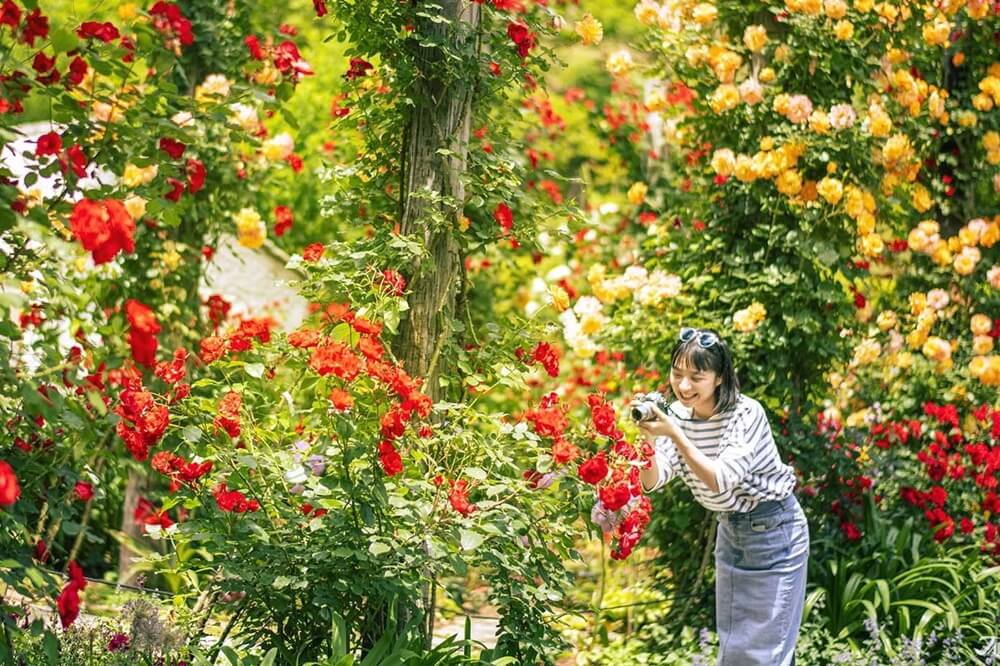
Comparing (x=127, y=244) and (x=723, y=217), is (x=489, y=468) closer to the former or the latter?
(x=127, y=244)

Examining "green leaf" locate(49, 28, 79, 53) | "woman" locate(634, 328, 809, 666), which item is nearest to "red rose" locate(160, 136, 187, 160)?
"green leaf" locate(49, 28, 79, 53)

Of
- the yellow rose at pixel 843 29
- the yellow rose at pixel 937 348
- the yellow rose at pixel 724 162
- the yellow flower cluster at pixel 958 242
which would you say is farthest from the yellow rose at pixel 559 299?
the yellow flower cluster at pixel 958 242

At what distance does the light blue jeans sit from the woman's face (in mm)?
339

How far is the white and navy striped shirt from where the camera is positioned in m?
3.27

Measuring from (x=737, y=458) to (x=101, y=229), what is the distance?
67.4 inches

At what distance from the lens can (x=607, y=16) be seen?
1467 centimetres

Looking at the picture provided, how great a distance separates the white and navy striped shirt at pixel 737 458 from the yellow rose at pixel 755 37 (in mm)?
1686

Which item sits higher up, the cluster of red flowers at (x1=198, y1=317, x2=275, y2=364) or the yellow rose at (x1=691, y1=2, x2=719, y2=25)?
the yellow rose at (x1=691, y1=2, x2=719, y2=25)

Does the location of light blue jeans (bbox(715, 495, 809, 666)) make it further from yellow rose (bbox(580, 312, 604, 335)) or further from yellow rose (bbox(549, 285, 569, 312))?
yellow rose (bbox(580, 312, 604, 335))

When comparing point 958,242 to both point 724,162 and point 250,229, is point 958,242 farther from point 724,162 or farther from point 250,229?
point 250,229

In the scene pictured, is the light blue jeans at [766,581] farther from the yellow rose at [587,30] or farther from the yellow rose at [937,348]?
the yellow rose at [937,348]

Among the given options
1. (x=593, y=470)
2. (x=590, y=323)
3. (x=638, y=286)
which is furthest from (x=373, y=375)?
(x=638, y=286)

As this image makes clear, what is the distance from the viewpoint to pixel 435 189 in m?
3.59

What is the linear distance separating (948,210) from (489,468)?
293 centimetres
